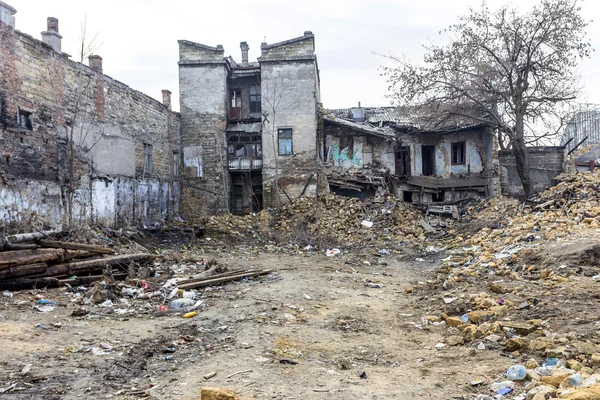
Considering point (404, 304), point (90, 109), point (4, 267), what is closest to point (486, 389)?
point (404, 304)

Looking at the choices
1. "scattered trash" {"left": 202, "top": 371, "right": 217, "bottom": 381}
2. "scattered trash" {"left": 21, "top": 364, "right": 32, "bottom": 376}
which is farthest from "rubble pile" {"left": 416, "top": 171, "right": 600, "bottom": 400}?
"scattered trash" {"left": 21, "top": 364, "right": 32, "bottom": 376}

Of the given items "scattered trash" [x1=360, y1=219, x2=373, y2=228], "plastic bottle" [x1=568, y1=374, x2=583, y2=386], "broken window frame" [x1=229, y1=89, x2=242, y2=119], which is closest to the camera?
"plastic bottle" [x1=568, y1=374, x2=583, y2=386]

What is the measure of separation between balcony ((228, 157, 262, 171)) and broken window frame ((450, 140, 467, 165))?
9.57m

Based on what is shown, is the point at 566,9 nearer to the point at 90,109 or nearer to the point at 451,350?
the point at 451,350

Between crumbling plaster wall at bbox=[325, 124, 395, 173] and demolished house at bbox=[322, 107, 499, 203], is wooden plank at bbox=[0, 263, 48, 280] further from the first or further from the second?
crumbling plaster wall at bbox=[325, 124, 395, 173]

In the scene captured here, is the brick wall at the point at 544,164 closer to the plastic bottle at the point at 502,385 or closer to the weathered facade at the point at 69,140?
the weathered facade at the point at 69,140

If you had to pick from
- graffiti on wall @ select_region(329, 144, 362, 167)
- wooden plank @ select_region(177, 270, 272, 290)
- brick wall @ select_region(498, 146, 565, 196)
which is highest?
graffiti on wall @ select_region(329, 144, 362, 167)

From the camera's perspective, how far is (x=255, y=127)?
19.7m

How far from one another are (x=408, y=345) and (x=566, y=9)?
15180 millimetres

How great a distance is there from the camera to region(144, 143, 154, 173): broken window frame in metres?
16.2

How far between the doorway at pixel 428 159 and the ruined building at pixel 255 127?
607cm

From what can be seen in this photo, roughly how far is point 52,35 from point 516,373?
14052 millimetres

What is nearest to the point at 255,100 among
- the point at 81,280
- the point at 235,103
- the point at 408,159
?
the point at 235,103

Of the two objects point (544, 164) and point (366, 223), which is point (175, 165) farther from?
point (544, 164)
